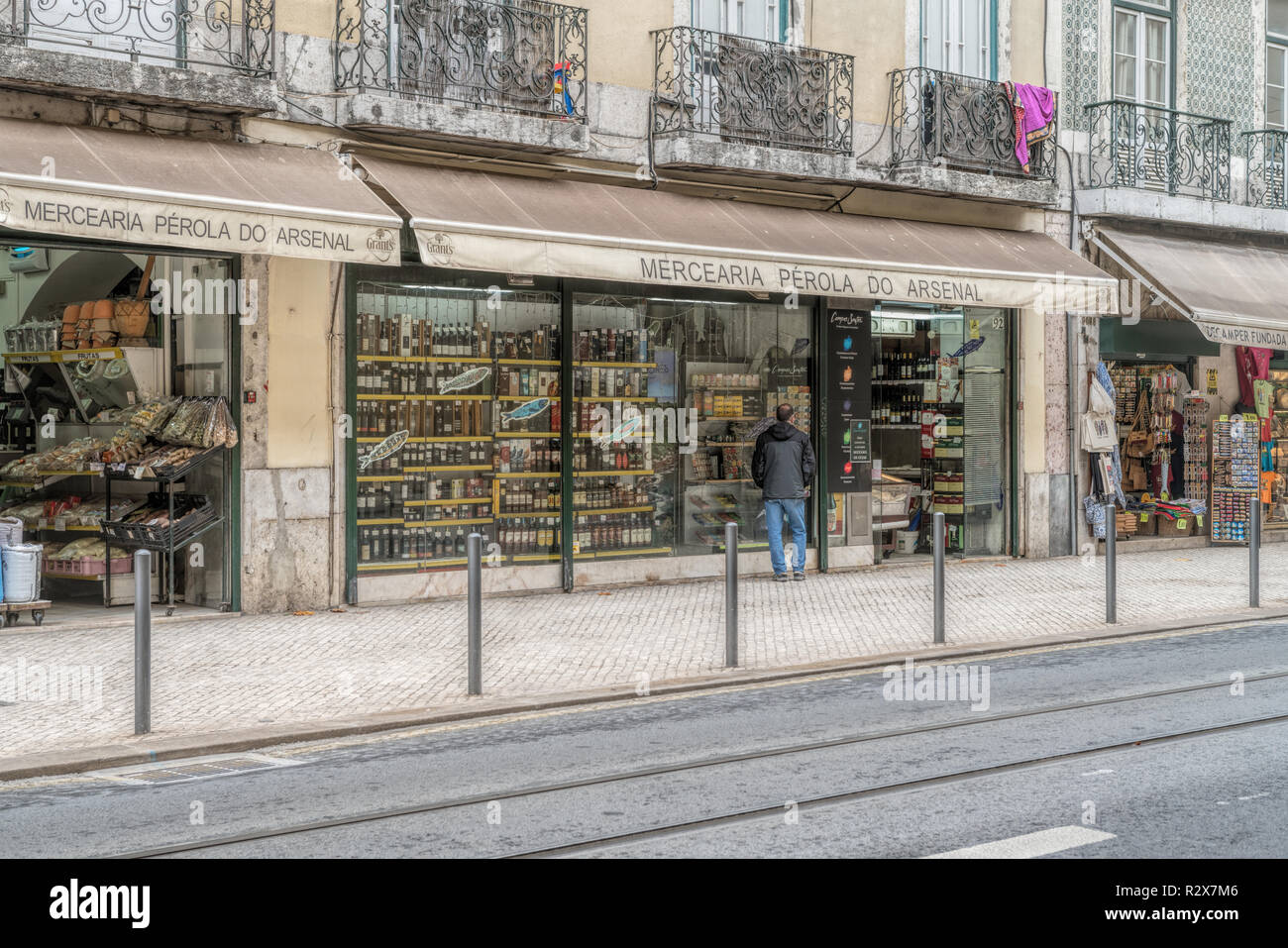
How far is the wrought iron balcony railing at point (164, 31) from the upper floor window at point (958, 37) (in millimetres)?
8081

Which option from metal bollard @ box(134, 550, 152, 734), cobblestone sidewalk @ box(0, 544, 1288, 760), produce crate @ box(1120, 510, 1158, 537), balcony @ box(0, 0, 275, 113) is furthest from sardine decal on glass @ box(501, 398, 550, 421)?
produce crate @ box(1120, 510, 1158, 537)

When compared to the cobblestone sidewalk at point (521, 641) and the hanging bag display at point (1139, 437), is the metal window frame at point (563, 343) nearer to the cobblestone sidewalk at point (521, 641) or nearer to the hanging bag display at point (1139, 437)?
the cobblestone sidewalk at point (521, 641)

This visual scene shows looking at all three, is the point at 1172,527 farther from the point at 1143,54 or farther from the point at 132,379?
the point at 132,379

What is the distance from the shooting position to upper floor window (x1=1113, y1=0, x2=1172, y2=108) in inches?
763

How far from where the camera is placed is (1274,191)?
20.9 metres

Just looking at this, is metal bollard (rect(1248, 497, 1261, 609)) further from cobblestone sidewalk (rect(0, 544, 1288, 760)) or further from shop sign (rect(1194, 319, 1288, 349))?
shop sign (rect(1194, 319, 1288, 349))

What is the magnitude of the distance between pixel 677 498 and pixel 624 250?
340 cm

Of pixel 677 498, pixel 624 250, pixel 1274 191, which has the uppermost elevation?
pixel 1274 191

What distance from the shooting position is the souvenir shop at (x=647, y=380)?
13484 mm

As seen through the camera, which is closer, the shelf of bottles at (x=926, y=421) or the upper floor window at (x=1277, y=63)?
the shelf of bottles at (x=926, y=421)

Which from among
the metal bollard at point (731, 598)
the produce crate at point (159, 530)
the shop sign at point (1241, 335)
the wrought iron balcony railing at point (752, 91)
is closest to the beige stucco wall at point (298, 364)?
the produce crate at point (159, 530)

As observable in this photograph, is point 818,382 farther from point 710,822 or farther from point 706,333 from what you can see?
point 710,822

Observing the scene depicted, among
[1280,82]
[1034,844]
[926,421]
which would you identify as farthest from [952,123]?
[1034,844]
